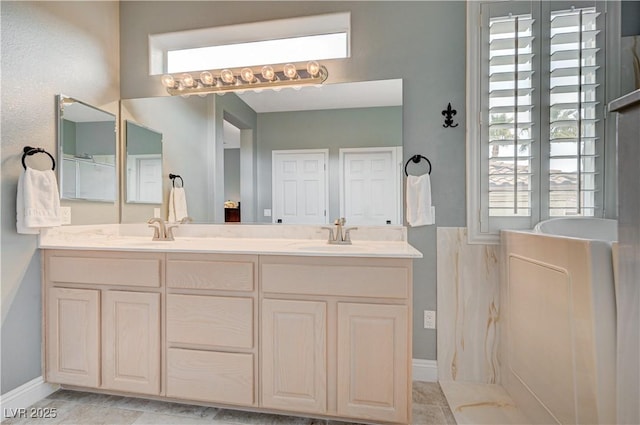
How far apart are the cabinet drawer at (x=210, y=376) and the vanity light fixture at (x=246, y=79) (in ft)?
5.51

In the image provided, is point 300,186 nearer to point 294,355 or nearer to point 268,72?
point 268,72

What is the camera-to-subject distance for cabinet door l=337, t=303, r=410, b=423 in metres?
1.54

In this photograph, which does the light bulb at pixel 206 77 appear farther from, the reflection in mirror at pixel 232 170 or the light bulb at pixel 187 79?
the reflection in mirror at pixel 232 170

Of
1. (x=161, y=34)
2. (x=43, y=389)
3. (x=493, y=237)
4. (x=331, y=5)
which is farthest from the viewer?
(x=161, y=34)

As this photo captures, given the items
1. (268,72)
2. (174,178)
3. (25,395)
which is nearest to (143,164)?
(174,178)

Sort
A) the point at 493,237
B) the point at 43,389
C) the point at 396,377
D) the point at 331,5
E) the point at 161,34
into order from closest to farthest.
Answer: the point at 396,377, the point at 43,389, the point at 493,237, the point at 331,5, the point at 161,34

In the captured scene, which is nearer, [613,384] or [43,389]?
[613,384]

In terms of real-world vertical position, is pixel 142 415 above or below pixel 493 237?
below

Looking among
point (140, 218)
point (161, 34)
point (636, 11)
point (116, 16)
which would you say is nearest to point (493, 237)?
point (636, 11)

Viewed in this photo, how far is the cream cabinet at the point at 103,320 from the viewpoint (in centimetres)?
177

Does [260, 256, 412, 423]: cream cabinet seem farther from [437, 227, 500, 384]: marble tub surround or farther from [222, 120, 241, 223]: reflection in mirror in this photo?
[222, 120, 241, 223]: reflection in mirror

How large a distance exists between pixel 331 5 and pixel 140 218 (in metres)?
2.01

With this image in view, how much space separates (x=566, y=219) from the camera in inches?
75.2

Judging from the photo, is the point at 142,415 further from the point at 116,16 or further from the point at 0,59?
the point at 116,16
